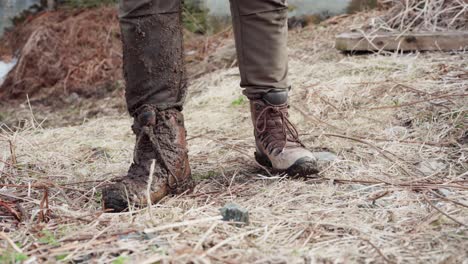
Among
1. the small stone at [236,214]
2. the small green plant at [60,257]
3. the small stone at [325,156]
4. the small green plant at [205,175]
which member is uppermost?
the small green plant at [60,257]

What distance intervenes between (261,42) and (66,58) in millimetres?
3410

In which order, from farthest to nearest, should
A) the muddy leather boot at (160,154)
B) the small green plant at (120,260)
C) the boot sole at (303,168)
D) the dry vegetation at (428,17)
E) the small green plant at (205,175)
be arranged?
the dry vegetation at (428,17)
the small green plant at (205,175)
the boot sole at (303,168)
the muddy leather boot at (160,154)
the small green plant at (120,260)

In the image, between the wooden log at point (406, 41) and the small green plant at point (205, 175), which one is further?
the wooden log at point (406, 41)

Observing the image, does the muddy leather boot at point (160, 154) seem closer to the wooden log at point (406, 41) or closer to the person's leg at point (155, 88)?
the person's leg at point (155, 88)

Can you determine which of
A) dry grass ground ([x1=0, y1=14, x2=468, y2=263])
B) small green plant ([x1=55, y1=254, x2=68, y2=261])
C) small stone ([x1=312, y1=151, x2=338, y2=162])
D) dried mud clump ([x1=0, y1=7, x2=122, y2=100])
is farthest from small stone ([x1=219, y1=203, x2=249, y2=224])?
dried mud clump ([x1=0, y1=7, x2=122, y2=100])

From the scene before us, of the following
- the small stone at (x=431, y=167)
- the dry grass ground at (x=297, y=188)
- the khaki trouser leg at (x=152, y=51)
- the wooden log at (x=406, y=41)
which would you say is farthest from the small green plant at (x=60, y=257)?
the wooden log at (x=406, y=41)

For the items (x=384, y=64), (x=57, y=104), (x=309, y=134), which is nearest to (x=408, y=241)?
(x=309, y=134)

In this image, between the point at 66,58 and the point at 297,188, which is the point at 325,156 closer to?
the point at 297,188

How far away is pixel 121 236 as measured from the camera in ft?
4.39

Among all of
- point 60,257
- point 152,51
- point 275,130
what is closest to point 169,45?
point 152,51

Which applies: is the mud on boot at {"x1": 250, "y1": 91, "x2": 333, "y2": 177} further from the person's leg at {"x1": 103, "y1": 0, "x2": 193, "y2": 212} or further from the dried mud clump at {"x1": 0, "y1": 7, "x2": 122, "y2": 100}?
the dried mud clump at {"x1": 0, "y1": 7, "x2": 122, "y2": 100}

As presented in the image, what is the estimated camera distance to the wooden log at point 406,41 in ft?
11.9

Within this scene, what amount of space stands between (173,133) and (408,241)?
2.38 ft

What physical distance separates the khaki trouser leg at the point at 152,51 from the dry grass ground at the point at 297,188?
30 centimetres
